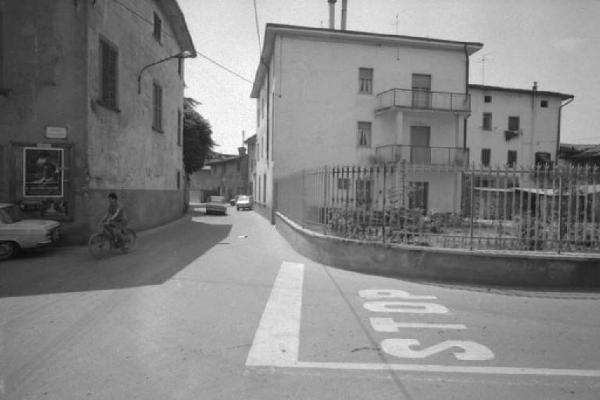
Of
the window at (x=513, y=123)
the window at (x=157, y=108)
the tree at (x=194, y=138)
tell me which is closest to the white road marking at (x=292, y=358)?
the window at (x=157, y=108)

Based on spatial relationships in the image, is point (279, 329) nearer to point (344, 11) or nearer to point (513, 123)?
point (344, 11)

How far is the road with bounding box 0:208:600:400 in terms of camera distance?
121 inches

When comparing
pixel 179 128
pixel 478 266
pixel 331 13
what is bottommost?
pixel 478 266

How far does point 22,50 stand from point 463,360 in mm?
12471

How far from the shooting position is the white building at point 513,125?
29.0 metres

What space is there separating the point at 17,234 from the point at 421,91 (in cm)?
1966

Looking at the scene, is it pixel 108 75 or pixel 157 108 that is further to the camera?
pixel 157 108

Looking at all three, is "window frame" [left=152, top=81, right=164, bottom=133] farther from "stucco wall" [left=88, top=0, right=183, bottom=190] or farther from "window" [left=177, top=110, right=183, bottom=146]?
"window" [left=177, top=110, right=183, bottom=146]

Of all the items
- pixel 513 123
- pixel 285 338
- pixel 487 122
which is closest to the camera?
pixel 285 338

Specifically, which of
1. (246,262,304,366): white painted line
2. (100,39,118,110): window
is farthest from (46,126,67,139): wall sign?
(246,262,304,366): white painted line

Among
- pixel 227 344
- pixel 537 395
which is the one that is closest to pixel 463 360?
pixel 537 395

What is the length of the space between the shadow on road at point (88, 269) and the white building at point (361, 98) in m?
10.8

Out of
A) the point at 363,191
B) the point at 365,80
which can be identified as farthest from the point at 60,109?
the point at 365,80

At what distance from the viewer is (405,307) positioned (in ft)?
17.3
